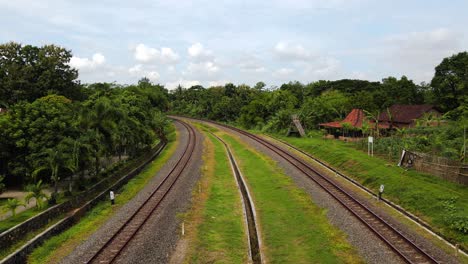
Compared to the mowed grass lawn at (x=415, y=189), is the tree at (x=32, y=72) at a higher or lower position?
higher

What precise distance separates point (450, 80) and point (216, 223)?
50.8 metres

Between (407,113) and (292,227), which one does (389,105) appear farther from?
(292,227)

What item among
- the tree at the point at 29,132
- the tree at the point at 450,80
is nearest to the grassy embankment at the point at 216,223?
the tree at the point at 29,132

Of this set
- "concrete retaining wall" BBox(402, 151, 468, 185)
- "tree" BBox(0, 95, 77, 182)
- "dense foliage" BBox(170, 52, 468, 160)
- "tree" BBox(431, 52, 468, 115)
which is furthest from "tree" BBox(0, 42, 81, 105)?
"tree" BBox(431, 52, 468, 115)

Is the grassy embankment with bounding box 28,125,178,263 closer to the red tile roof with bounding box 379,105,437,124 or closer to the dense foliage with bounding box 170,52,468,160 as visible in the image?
the dense foliage with bounding box 170,52,468,160

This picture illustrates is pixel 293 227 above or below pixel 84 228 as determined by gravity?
above

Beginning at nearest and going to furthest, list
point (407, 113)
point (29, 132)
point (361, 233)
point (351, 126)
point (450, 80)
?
point (361, 233), point (29, 132), point (351, 126), point (407, 113), point (450, 80)

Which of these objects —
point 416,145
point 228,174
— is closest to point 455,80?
point 416,145

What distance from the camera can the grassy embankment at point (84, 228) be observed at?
16.0 meters

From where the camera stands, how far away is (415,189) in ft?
72.1

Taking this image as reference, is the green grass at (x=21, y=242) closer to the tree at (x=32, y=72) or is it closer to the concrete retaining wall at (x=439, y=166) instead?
the concrete retaining wall at (x=439, y=166)

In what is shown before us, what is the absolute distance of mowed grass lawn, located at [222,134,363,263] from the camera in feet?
49.1

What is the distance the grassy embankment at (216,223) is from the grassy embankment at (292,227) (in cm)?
118

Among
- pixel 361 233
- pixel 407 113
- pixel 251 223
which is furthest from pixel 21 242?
pixel 407 113
